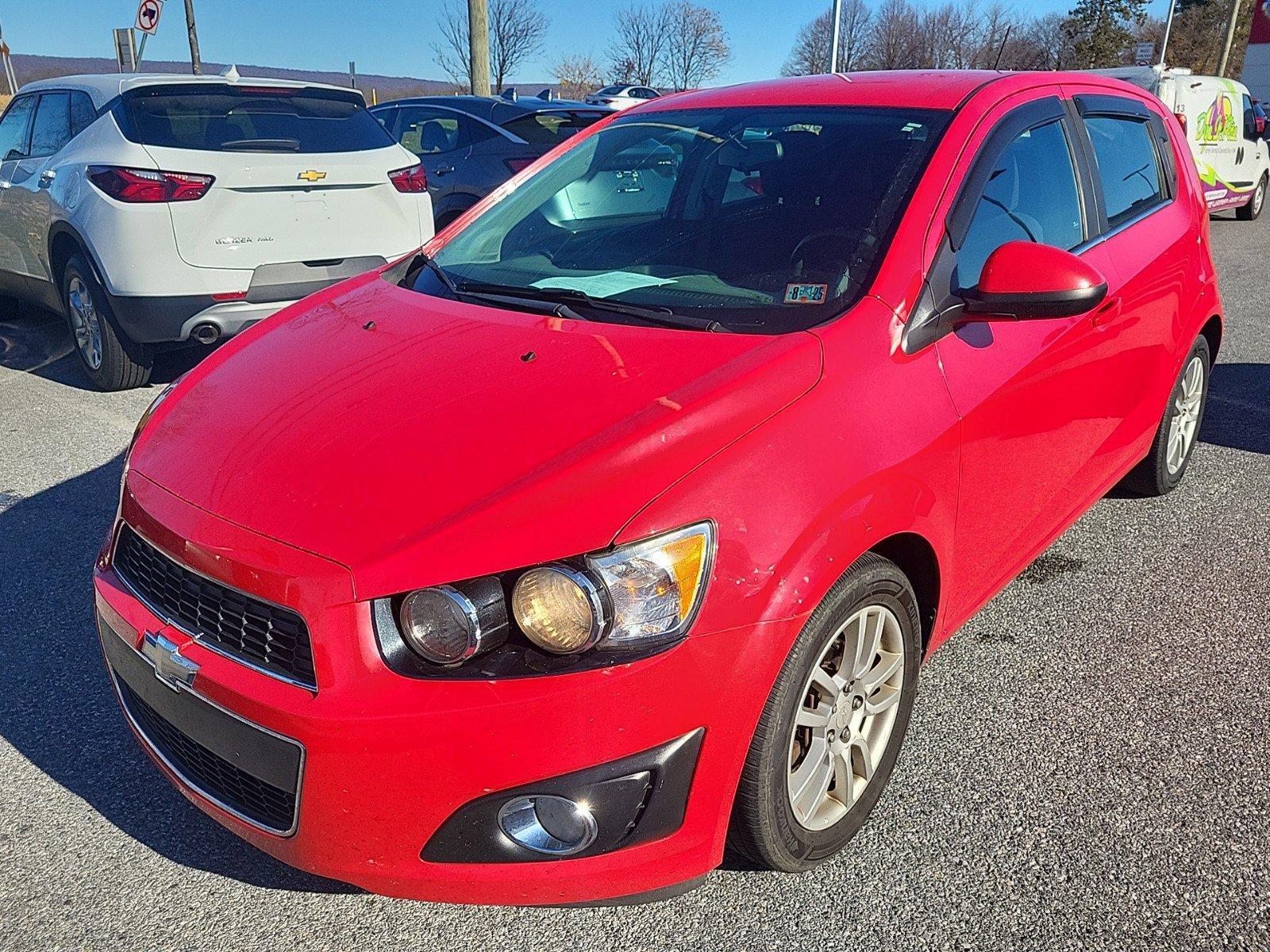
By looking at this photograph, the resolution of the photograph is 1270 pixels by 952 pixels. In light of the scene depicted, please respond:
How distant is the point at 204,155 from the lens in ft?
17.7

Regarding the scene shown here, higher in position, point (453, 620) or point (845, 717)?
point (453, 620)

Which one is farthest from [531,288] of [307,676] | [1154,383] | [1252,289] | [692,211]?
[1252,289]

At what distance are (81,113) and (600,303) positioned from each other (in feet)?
15.6

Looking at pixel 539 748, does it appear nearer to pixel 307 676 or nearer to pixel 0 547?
pixel 307 676

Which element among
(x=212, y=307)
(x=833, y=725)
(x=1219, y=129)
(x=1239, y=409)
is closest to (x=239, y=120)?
(x=212, y=307)

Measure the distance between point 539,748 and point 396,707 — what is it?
10.0 inches

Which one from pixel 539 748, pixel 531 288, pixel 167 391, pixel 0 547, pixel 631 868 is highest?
pixel 531 288

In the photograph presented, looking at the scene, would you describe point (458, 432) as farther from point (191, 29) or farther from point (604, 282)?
point (191, 29)

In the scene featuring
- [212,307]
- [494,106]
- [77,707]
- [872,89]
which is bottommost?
[77,707]

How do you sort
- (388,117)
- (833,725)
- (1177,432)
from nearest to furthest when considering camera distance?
(833,725), (1177,432), (388,117)

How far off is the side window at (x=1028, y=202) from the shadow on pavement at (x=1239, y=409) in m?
2.56

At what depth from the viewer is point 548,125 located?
965 centimetres

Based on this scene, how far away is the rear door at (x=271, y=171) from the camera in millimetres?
5344

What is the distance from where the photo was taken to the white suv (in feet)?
17.3
